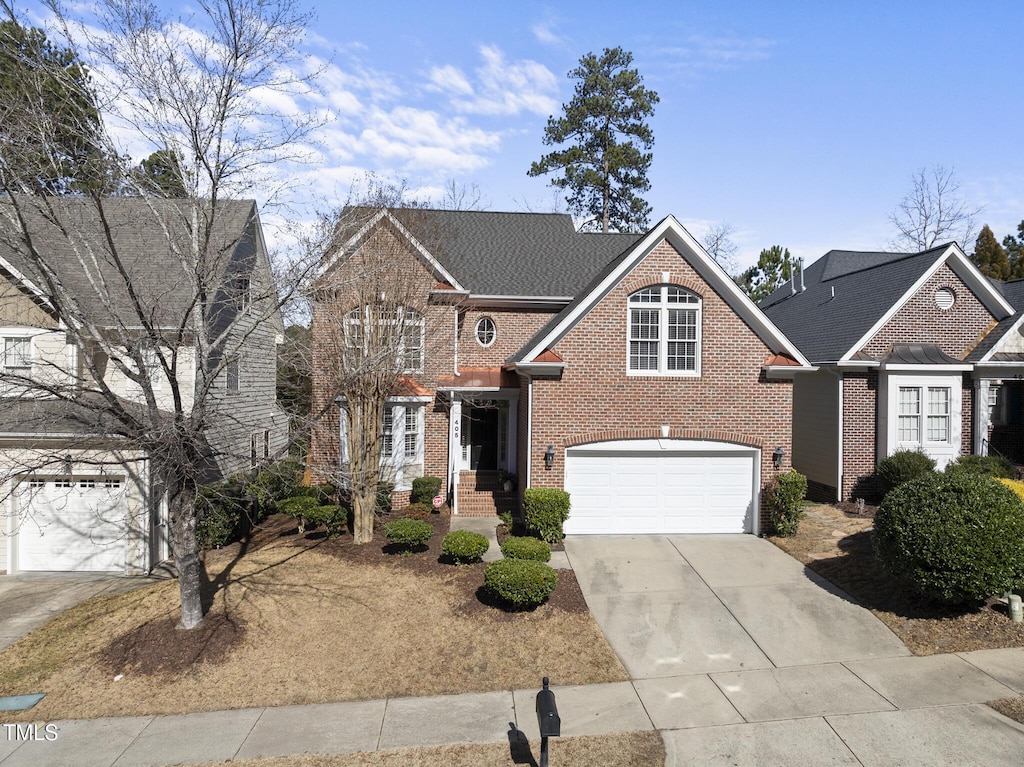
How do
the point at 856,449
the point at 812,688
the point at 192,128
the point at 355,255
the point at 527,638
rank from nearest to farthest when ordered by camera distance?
the point at 812,688 < the point at 192,128 < the point at 527,638 < the point at 355,255 < the point at 856,449

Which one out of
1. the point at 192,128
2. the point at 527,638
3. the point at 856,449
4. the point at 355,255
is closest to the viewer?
the point at 192,128

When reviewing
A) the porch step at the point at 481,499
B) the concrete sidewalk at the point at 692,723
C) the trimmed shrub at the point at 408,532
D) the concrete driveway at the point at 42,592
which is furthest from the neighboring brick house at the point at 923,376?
the concrete driveway at the point at 42,592

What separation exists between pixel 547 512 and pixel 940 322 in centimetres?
1323

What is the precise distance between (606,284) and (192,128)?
8633mm

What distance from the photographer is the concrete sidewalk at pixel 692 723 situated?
22.5ft

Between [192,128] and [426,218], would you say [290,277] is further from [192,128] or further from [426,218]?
[426,218]

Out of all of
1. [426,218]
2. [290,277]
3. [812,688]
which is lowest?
[812,688]

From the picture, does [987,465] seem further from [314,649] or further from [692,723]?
[314,649]

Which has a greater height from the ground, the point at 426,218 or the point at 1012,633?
the point at 426,218

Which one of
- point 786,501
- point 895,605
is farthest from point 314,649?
point 786,501

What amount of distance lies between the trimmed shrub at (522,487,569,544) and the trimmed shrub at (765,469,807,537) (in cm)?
494

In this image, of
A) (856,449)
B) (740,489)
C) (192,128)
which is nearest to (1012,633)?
(740,489)

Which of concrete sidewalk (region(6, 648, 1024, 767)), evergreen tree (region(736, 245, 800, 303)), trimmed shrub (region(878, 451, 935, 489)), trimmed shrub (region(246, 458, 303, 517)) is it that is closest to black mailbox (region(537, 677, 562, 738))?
concrete sidewalk (region(6, 648, 1024, 767))

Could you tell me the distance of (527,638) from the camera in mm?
9641
